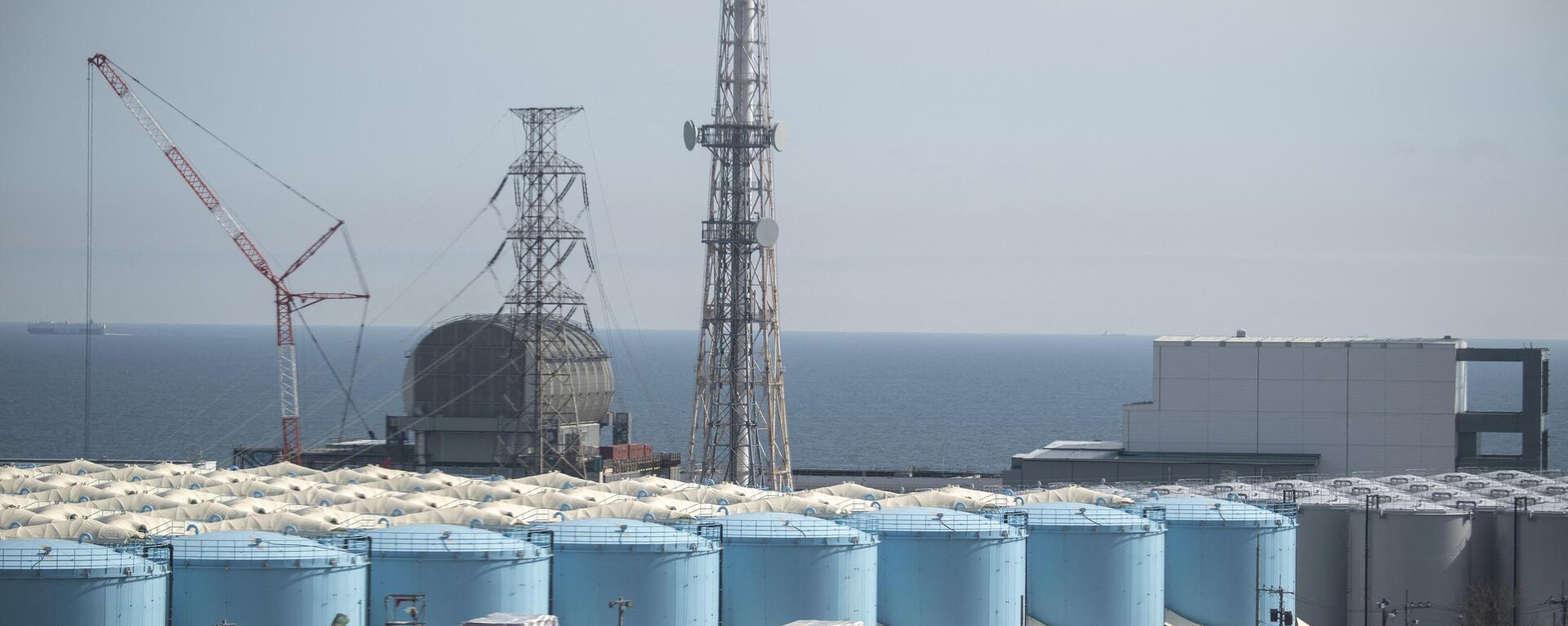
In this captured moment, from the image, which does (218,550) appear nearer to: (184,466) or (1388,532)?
(184,466)

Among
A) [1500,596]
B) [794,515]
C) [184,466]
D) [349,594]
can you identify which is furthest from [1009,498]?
[184,466]

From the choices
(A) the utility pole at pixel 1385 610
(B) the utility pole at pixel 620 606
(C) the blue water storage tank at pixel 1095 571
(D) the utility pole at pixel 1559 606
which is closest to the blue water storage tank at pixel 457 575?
(B) the utility pole at pixel 620 606

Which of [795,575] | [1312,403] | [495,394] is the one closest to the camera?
[795,575]

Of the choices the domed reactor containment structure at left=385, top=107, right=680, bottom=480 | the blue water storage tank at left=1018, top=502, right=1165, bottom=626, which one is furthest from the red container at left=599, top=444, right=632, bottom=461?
the blue water storage tank at left=1018, top=502, right=1165, bottom=626

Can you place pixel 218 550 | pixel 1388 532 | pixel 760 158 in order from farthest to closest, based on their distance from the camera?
pixel 760 158
pixel 1388 532
pixel 218 550

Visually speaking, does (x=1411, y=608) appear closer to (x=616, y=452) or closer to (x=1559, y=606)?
(x=1559, y=606)

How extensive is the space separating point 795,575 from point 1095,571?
11082 millimetres

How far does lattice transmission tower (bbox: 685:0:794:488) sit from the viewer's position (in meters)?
82.9

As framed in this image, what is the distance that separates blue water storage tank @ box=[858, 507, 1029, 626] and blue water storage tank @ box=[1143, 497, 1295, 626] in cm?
834

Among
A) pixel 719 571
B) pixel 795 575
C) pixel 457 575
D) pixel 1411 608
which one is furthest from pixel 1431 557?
pixel 457 575

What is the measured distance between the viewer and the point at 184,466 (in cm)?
7756

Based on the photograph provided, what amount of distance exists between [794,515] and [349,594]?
582 inches

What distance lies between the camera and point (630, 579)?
156 feet

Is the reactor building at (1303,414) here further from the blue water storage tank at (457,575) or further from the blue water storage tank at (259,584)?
the blue water storage tank at (259,584)
